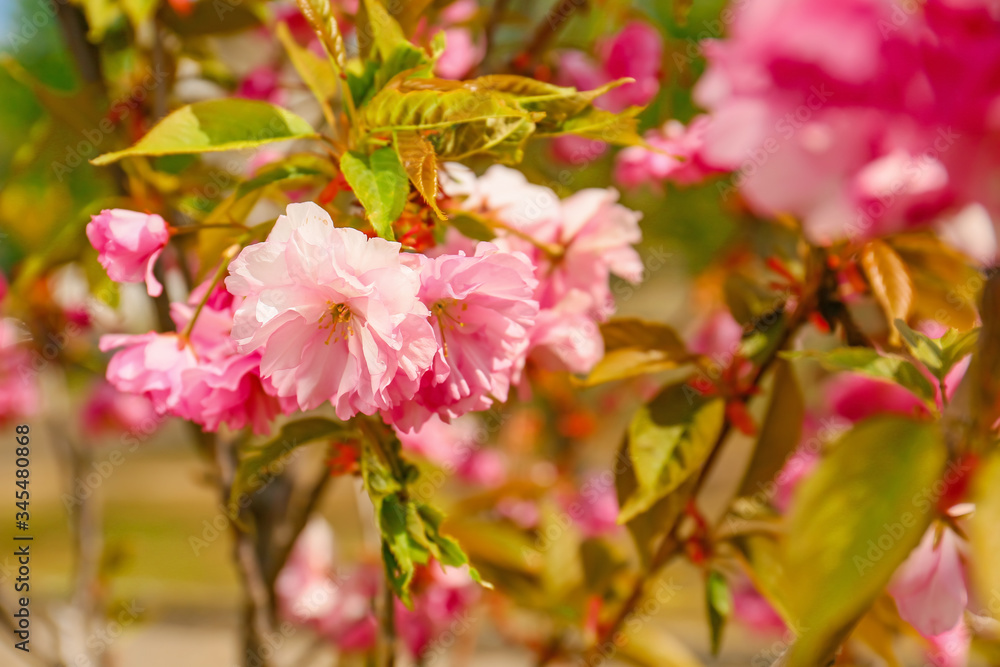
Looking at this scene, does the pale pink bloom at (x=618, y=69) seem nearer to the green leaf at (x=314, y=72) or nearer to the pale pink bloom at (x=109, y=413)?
the green leaf at (x=314, y=72)

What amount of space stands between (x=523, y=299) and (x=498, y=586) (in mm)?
684

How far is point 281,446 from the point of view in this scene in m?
0.48

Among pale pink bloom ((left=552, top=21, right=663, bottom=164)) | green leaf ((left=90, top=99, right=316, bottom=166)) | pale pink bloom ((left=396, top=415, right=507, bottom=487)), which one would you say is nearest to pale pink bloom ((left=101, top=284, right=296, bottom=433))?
green leaf ((left=90, top=99, right=316, bottom=166))

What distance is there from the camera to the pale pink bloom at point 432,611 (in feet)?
3.83

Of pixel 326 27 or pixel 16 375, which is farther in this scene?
pixel 16 375

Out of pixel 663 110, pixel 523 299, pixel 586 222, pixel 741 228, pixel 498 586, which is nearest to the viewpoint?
pixel 523 299

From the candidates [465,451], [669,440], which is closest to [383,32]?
[669,440]

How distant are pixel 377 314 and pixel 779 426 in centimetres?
40

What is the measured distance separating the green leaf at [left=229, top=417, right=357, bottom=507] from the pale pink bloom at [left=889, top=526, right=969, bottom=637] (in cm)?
37

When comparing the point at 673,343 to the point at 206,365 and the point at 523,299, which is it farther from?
the point at 206,365

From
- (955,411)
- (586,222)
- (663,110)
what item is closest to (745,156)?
(955,411)

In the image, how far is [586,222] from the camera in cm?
58

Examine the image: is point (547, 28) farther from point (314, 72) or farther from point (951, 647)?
point (951, 647)

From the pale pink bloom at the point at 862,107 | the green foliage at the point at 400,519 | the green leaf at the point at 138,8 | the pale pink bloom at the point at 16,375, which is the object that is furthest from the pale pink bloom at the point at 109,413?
the pale pink bloom at the point at 862,107
